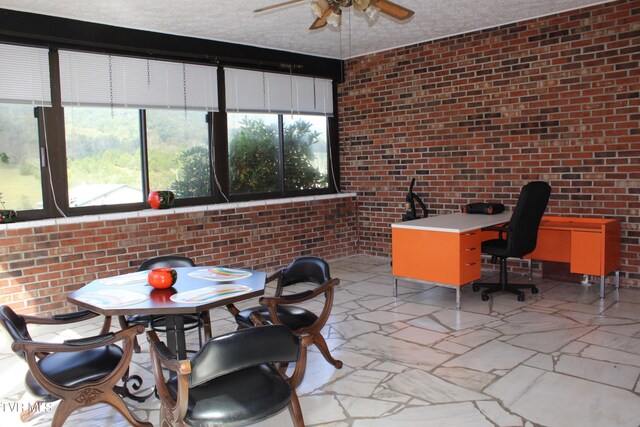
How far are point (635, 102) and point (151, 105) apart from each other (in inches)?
196

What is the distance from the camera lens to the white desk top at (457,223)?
4.98 m

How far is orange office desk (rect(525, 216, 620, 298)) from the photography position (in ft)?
Answer: 16.8

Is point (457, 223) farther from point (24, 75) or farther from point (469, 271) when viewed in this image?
point (24, 75)

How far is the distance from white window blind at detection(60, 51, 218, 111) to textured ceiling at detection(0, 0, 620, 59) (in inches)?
14.9

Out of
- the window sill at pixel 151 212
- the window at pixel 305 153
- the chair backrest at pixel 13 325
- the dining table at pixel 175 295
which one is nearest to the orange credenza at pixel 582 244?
the window sill at pixel 151 212

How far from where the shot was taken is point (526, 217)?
5.04 metres

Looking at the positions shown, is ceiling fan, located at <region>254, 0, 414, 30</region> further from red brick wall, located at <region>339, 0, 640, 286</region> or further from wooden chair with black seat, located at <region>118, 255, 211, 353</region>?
red brick wall, located at <region>339, 0, 640, 286</region>

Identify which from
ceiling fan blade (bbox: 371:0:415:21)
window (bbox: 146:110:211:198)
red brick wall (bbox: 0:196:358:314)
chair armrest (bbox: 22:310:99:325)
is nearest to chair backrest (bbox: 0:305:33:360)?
chair armrest (bbox: 22:310:99:325)

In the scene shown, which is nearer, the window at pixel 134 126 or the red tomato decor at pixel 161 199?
the window at pixel 134 126

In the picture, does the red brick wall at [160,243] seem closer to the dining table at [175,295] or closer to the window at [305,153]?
the window at [305,153]

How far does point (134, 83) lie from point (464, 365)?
A: 14.2 feet

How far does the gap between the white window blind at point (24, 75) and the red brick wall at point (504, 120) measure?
13.3 feet

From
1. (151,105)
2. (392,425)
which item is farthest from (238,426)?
(151,105)

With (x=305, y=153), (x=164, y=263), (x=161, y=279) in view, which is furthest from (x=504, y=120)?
(x=161, y=279)
